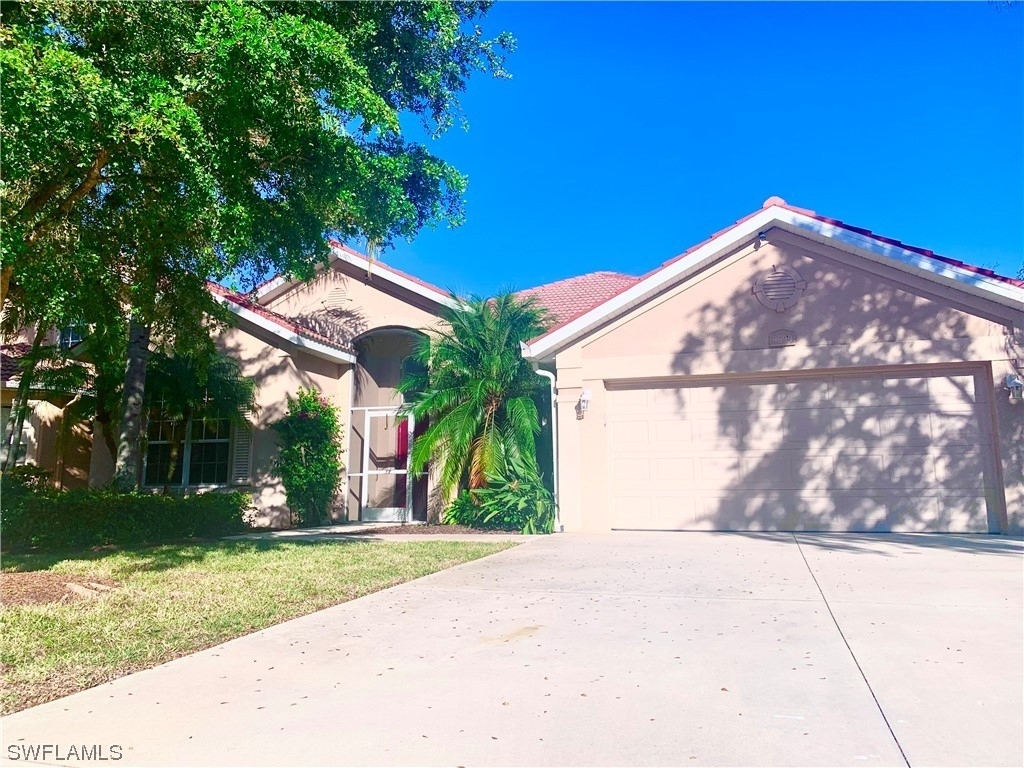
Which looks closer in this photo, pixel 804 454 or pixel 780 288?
pixel 804 454

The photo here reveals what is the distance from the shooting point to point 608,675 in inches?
160

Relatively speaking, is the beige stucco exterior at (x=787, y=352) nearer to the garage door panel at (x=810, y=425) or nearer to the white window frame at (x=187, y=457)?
the garage door panel at (x=810, y=425)

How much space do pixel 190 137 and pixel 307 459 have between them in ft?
28.9

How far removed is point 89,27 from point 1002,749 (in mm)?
7995

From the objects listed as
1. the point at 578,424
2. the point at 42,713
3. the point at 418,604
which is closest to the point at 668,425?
the point at 578,424

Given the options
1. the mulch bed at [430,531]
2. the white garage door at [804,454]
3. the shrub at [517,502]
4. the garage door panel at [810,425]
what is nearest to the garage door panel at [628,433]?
the white garage door at [804,454]

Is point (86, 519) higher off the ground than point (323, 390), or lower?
lower

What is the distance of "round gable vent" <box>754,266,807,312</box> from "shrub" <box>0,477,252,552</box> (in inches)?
394

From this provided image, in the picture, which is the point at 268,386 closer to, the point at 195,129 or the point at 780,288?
the point at 195,129

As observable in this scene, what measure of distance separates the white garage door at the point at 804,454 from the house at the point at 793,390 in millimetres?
22

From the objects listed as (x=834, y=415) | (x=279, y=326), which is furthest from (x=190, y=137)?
(x=834, y=415)

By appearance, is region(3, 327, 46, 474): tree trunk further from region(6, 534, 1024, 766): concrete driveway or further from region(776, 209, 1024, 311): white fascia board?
region(776, 209, 1024, 311): white fascia board

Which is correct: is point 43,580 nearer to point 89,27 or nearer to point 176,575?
point 176,575
